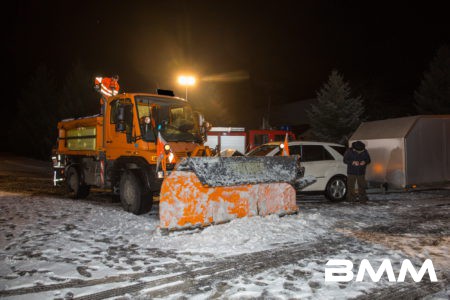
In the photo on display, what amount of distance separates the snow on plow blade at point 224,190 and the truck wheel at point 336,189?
3.28 m

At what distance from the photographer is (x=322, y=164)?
Answer: 34.9 ft

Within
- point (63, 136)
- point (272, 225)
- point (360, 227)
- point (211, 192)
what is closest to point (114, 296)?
point (211, 192)

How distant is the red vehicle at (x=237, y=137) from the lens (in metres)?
17.0

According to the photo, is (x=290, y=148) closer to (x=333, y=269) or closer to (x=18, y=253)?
(x=333, y=269)

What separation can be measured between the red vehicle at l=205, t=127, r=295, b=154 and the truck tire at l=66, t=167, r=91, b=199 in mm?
6792

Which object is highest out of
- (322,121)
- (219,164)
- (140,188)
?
(322,121)

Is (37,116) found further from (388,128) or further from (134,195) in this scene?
(388,128)

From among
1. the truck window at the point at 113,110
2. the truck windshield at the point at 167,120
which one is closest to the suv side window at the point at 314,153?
the truck windshield at the point at 167,120

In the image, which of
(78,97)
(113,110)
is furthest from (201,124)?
(78,97)

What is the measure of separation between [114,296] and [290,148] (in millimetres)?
7474

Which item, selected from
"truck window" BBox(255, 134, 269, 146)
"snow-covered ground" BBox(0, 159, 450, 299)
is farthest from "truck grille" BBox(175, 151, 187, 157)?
"truck window" BBox(255, 134, 269, 146)

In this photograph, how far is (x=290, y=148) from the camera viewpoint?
10594 millimetres

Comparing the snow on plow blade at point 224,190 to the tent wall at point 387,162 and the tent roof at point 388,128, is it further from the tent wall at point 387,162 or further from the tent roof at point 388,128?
the tent roof at point 388,128

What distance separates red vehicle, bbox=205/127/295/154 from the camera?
55.9ft
